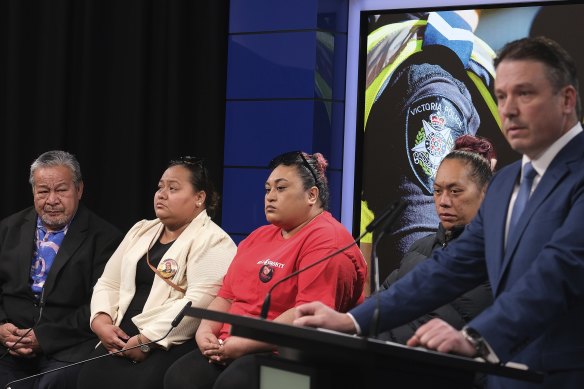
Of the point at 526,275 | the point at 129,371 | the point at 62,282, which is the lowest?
the point at 129,371

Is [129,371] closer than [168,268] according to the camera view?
Yes

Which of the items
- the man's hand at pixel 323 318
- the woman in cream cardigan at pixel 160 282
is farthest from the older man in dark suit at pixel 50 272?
the man's hand at pixel 323 318

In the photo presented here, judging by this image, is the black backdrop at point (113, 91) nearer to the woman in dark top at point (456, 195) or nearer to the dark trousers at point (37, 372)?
the dark trousers at point (37, 372)

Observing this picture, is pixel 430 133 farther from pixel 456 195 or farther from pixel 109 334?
pixel 109 334

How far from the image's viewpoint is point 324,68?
4.91 metres

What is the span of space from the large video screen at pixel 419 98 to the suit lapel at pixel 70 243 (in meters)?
1.46

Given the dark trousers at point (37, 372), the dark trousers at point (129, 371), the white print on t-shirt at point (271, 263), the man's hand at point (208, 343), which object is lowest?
the dark trousers at point (37, 372)

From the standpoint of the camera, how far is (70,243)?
13.7 feet

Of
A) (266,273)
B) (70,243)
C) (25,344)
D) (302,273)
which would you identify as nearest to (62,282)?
(70,243)

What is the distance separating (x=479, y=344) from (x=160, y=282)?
2191 mm

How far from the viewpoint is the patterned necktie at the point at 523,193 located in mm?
2076

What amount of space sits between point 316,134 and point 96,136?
1.44m

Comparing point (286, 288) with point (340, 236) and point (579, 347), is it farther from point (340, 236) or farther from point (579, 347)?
point (579, 347)

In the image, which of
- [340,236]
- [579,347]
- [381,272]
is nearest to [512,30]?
[381,272]
